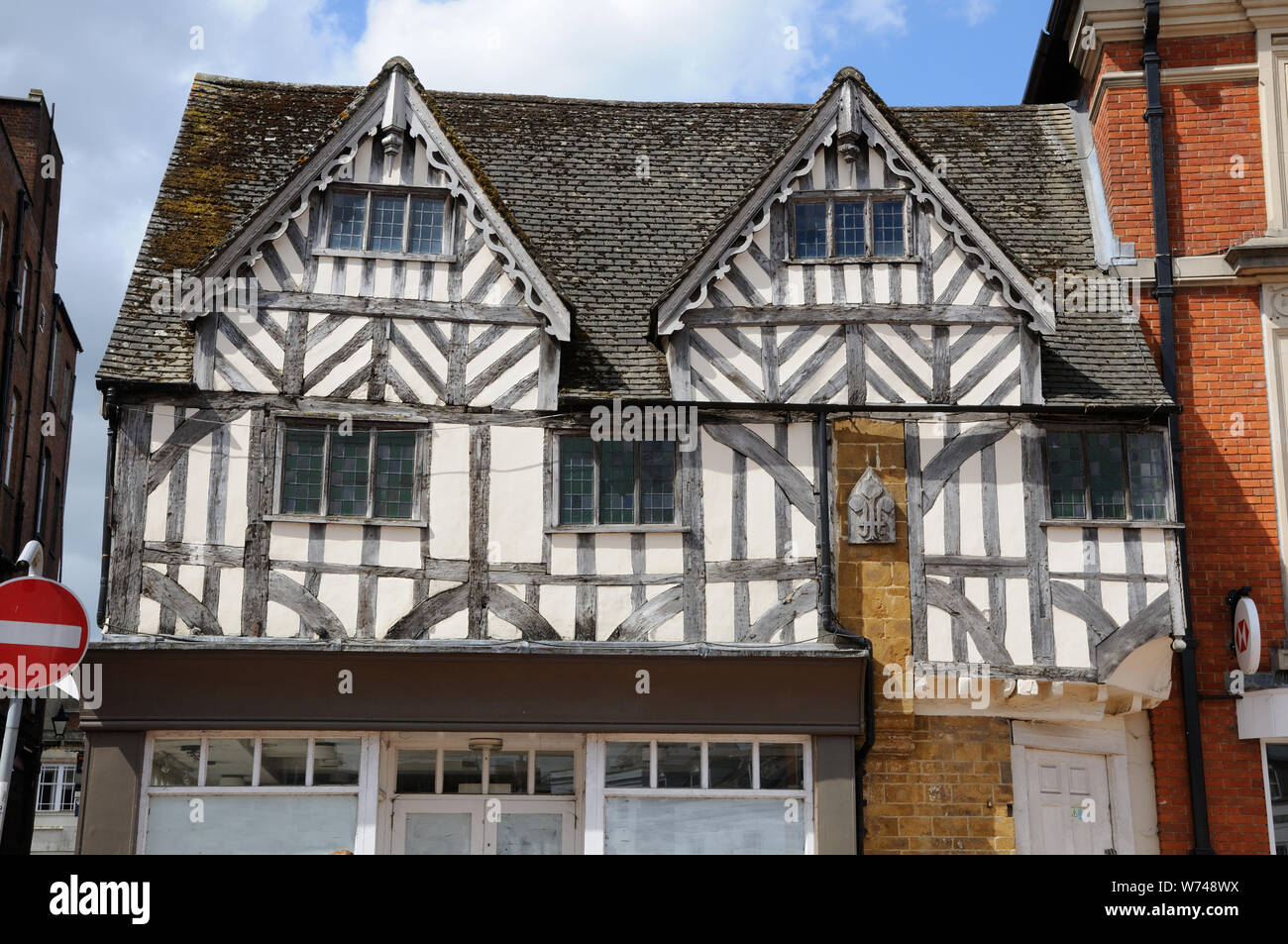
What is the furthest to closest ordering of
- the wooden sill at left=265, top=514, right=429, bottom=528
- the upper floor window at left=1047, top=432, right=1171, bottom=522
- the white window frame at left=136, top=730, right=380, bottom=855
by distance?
the upper floor window at left=1047, top=432, right=1171, bottom=522 < the wooden sill at left=265, top=514, right=429, bottom=528 < the white window frame at left=136, top=730, right=380, bottom=855

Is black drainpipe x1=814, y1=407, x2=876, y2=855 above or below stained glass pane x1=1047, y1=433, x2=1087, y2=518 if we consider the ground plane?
below

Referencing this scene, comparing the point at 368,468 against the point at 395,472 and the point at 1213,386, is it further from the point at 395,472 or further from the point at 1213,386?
the point at 1213,386

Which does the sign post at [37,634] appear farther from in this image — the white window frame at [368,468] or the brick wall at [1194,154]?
the brick wall at [1194,154]

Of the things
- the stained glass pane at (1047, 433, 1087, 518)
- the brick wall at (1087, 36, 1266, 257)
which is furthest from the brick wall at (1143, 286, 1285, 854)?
the stained glass pane at (1047, 433, 1087, 518)

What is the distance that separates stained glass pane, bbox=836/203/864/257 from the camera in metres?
13.8

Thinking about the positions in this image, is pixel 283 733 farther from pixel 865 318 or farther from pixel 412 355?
pixel 865 318

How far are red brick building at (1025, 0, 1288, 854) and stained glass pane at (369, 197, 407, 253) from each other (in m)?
7.55

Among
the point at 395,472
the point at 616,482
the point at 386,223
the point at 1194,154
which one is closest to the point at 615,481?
the point at 616,482

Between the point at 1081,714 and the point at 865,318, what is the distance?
441 cm

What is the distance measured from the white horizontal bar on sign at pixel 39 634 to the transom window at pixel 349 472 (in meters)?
5.52

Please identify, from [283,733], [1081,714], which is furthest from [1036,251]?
[283,733]

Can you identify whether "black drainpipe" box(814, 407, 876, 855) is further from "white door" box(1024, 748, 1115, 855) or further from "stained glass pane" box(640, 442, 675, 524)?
"white door" box(1024, 748, 1115, 855)

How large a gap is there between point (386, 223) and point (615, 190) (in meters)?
3.10

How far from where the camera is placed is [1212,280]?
14328 millimetres
